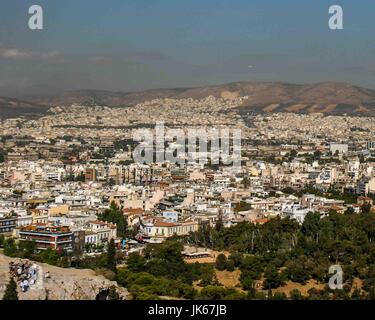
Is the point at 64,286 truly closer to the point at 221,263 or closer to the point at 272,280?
the point at 272,280

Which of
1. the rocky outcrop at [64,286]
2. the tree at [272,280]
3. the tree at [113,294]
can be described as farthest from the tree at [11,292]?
the tree at [272,280]

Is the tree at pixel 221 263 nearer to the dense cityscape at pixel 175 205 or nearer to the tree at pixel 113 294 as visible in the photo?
the dense cityscape at pixel 175 205

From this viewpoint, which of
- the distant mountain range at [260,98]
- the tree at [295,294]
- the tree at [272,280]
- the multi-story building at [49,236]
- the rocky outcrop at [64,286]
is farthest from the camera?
the distant mountain range at [260,98]

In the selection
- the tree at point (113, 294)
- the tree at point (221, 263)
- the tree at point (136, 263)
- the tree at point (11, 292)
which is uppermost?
the tree at point (11, 292)

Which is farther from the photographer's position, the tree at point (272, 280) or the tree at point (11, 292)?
the tree at point (272, 280)

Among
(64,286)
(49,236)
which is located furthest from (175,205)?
(64,286)

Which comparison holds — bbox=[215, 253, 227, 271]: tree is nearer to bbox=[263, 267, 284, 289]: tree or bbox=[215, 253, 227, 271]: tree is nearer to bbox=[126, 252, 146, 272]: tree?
bbox=[126, 252, 146, 272]: tree

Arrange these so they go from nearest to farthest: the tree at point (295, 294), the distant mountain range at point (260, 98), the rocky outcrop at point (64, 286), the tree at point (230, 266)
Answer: the rocky outcrop at point (64, 286), the tree at point (295, 294), the tree at point (230, 266), the distant mountain range at point (260, 98)
